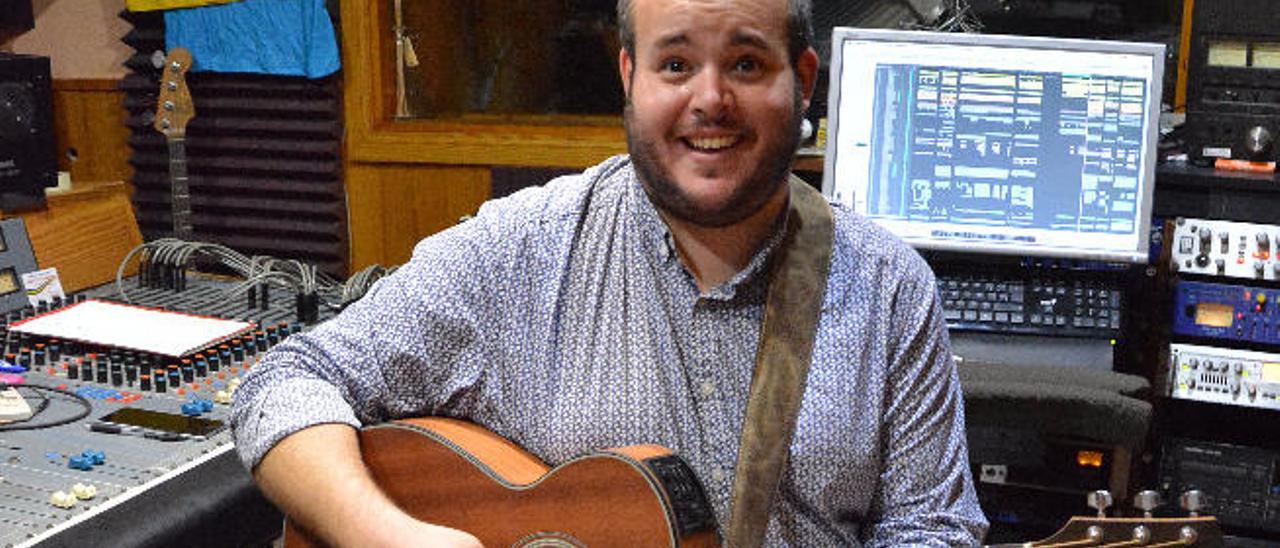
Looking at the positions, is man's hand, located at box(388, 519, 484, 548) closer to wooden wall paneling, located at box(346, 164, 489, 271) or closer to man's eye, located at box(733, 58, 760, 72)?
man's eye, located at box(733, 58, 760, 72)

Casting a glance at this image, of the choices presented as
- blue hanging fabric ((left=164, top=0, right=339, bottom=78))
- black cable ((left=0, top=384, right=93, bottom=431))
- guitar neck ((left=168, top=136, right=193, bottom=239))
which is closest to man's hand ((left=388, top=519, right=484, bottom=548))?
black cable ((left=0, top=384, right=93, bottom=431))

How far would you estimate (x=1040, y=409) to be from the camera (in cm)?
214

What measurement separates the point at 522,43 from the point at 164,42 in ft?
3.33

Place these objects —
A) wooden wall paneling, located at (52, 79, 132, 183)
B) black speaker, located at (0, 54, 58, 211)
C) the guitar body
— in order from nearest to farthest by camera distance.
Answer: the guitar body, black speaker, located at (0, 54, 58, 211), wooden wall paneling, located at (52, 79, 132, 183)

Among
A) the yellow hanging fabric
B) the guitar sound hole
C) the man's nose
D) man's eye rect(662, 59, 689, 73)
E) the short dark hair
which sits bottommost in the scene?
the guitar sound hole

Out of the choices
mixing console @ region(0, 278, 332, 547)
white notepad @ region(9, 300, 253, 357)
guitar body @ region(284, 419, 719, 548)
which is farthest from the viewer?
white notepad @ region(9, 300, 253, 357)

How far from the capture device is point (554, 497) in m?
1.45

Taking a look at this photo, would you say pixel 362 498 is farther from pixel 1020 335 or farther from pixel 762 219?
pixel 1020 335

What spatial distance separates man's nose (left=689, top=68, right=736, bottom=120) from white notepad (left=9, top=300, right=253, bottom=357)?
3.82ft

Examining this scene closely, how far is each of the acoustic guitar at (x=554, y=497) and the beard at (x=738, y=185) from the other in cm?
27

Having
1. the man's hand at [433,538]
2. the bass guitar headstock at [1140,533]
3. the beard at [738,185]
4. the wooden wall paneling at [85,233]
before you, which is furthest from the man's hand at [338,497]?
the wooden wall paneling at [85,233]

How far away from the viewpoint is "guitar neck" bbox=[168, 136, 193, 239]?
311 cm

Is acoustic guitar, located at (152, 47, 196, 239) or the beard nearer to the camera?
the beard

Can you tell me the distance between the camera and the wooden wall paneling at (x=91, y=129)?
377 centimetres
